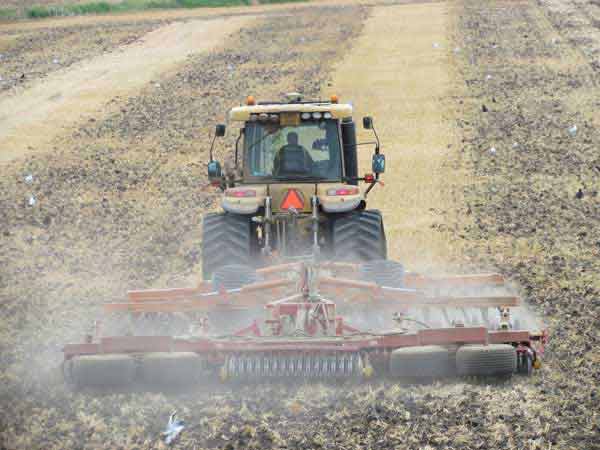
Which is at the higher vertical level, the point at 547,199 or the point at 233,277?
the point at 547,199

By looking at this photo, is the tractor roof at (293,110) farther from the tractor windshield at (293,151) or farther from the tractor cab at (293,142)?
the tractor windshield at (293,151)

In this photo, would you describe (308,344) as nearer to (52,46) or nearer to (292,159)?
(292,159)

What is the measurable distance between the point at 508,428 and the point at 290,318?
2.16m

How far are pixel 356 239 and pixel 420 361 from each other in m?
1.92

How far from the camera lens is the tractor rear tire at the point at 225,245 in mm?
9828

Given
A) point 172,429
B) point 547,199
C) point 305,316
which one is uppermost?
point 547,199

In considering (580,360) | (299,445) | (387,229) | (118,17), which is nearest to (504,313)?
(580,360)

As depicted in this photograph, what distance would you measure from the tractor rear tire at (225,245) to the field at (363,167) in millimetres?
1711

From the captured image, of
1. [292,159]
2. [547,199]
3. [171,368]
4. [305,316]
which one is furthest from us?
[547,199]

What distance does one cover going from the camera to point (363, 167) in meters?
18.0

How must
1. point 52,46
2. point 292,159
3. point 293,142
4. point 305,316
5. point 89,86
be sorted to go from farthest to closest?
1. point 52,46
2. point 89,86
3. point 293,142
4. point 292,159
5. point 305,316

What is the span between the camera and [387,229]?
46.4 feet

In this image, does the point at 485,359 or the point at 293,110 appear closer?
the point at 485,359

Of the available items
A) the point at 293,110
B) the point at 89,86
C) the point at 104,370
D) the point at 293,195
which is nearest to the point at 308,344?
the point at 104,370
